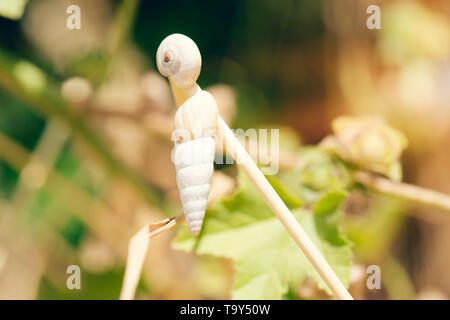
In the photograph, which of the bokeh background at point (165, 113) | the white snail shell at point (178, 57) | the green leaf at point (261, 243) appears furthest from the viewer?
the bokeh background at point (165, 113)

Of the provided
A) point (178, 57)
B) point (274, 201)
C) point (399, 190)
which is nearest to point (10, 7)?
point (178, 57)

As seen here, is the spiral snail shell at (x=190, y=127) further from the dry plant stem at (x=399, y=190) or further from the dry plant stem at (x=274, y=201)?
the dry plant stem at (x=399, y=190)

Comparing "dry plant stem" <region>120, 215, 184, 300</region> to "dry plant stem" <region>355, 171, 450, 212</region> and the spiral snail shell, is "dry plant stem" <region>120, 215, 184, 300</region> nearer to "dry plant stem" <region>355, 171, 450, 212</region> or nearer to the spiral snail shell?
the spiral snail shell

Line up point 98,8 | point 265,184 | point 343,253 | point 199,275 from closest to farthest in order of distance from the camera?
1. point 265,184
2. point 343,253
3. point 199,275
4. point 98,8

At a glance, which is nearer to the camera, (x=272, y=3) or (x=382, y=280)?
(x=382, y=280)

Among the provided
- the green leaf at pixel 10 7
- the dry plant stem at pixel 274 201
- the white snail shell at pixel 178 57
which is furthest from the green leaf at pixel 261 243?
the green leaf at pixel 10 7
